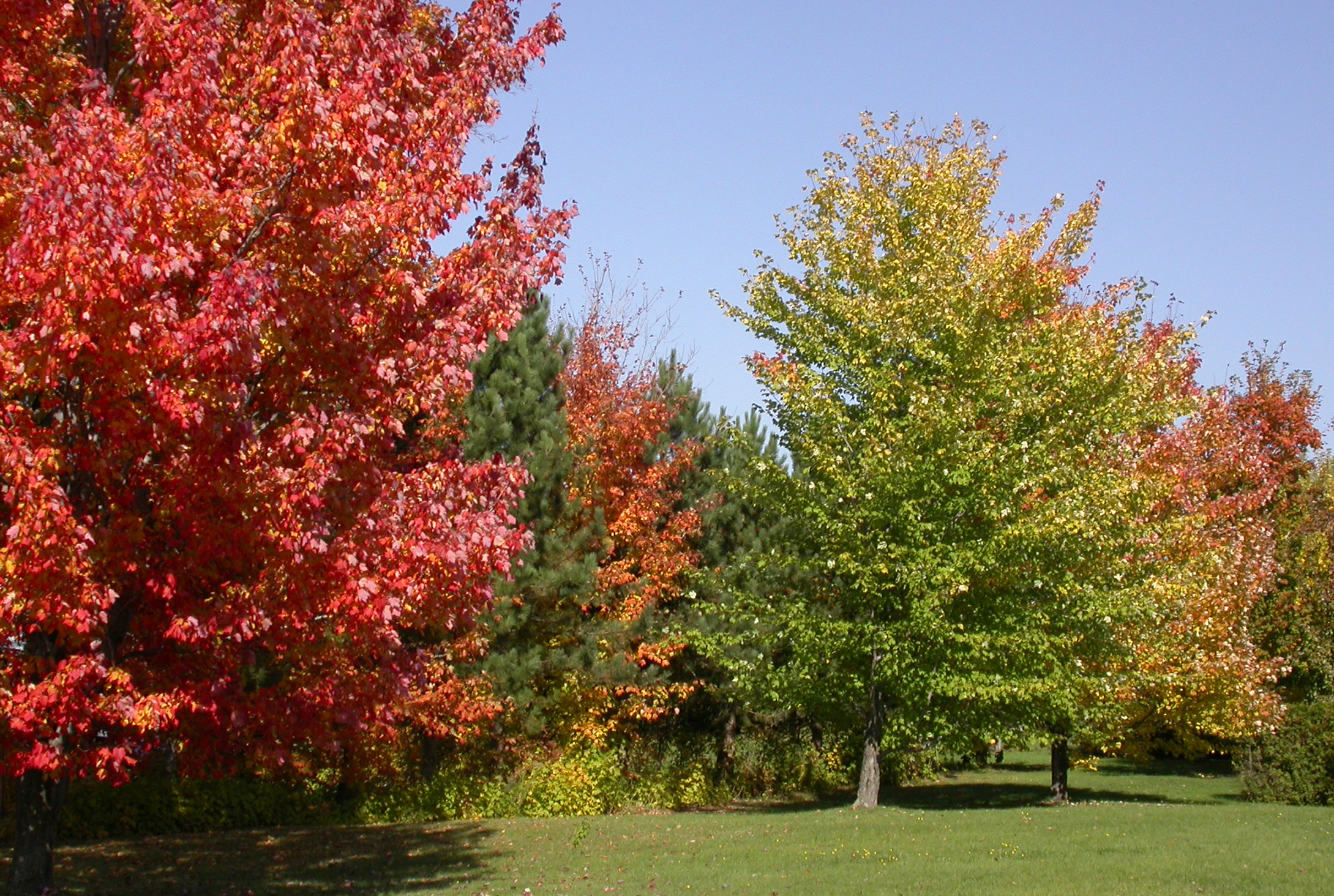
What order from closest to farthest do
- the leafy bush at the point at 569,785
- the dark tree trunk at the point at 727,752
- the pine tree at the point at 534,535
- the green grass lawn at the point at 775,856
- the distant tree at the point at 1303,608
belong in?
1. the green grass lawn at the point at 775,856
2. the pine tree at the point at 534,535
3. the leafy bush at the point at 569,785
4. the distant tree at the point at 1303,608
5. the dark tree trunk at the point at 727,752

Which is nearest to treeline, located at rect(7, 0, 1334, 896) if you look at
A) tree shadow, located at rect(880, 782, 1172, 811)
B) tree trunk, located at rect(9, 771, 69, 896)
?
tree trunk, located at rect(9, 771, 69, 896)

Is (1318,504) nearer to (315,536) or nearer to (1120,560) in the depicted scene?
(1120,560)

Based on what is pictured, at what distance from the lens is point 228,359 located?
20.1 feet

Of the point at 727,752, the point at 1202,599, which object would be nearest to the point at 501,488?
the point at 1202,599

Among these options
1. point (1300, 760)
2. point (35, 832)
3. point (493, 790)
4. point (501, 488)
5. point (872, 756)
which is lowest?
point (493, 790)

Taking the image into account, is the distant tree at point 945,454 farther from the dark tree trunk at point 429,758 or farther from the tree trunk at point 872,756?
the dark tree trunk at point 429,758

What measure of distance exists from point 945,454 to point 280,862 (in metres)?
10.5

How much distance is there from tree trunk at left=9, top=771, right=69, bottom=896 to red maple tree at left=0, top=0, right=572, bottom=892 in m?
0.02

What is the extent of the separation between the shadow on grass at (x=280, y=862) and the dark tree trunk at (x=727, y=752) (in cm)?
856

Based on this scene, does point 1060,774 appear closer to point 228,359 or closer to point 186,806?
point 186,806

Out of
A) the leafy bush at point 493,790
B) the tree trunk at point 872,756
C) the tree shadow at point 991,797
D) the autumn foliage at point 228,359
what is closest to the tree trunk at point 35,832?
→ the autumn foliage at point 228,359

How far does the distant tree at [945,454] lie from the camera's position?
1574 cm

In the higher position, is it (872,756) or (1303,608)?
(1303,608)

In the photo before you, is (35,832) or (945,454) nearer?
(35,832)
